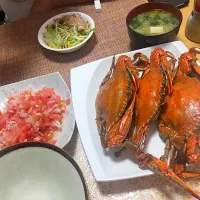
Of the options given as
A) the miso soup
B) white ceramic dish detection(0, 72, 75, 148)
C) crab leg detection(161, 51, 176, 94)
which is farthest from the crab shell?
the miso soup

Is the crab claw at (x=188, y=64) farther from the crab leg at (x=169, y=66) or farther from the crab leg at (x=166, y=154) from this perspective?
the crab leg at (x=166, y=154)

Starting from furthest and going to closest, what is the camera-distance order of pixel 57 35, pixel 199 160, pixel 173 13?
pixel 57 35, pixel 173 13, pixel 199 160

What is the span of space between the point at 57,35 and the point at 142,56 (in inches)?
19.9

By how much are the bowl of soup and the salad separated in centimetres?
25

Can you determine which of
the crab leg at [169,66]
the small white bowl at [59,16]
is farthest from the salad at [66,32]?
the crab leg at [169,66]

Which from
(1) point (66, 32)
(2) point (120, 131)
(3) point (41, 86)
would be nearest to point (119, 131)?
(2) point (120, 131)

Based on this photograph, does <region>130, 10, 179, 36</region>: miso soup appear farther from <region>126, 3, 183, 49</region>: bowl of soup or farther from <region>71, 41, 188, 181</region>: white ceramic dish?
<region>71, 41, 188, 181</region>: white ceramic dish

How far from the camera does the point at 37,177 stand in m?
0.92

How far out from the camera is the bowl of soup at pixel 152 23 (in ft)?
4.13

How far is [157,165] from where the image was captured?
84 cm

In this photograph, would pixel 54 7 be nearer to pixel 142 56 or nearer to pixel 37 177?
pixel 142 56

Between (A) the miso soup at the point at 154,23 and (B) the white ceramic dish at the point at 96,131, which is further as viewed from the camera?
(A) the miso soup at the point at 154,23

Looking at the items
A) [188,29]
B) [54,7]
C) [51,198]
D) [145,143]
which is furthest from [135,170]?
[54,7]

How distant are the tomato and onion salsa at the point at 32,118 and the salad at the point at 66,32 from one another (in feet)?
1.08
